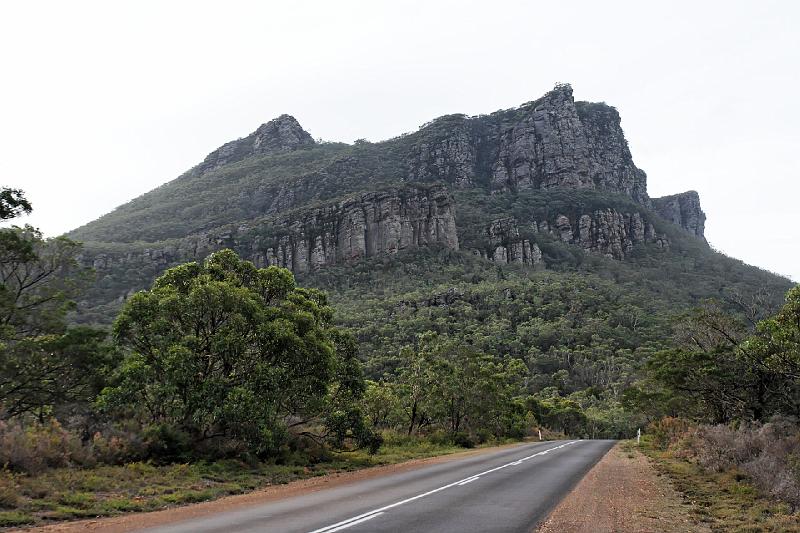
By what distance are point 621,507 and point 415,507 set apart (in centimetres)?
494

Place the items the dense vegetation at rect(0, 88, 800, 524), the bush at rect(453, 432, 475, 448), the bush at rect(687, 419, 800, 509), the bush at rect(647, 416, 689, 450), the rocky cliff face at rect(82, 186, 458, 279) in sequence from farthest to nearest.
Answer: the rocky cliff face at rect(82, 186, 458, 279), the bush at rect(453, 432, 475, 448), the bush at rect(647, 416, 689, 450), the dense vegetation at rect(0, 88, 800, 524), the bush at rect(687, 419, 800, 509)

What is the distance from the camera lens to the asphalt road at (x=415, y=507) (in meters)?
9.49

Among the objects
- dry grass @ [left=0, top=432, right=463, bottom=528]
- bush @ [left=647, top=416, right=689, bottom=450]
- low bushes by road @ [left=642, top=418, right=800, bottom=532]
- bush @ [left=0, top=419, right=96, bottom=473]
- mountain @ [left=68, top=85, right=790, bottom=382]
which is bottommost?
bush @ [left=647, top=416, right=689, bottom=450]

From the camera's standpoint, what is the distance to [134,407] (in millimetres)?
17250

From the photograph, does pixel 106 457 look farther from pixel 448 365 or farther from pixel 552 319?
pixel 552 319

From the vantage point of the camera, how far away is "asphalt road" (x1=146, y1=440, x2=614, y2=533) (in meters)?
9.49

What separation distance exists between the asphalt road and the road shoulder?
19.1 inches

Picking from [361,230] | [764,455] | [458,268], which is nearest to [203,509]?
[764,455]

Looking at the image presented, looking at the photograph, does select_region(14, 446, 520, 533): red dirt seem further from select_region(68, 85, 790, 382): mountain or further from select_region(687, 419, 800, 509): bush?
select_region(68, 85, 790, 382): mountain

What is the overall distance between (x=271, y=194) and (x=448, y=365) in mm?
169049

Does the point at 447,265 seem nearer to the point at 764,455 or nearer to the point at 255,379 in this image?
the point at 255,379

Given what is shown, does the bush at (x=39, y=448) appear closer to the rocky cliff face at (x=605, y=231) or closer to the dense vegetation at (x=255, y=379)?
the dense vegetation at (x=255, y=379)

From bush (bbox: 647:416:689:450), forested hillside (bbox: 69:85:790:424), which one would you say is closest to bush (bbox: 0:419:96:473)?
bush (bbox: 647:416:689:450)

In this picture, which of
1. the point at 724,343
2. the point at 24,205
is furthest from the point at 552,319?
the point at 24,205
